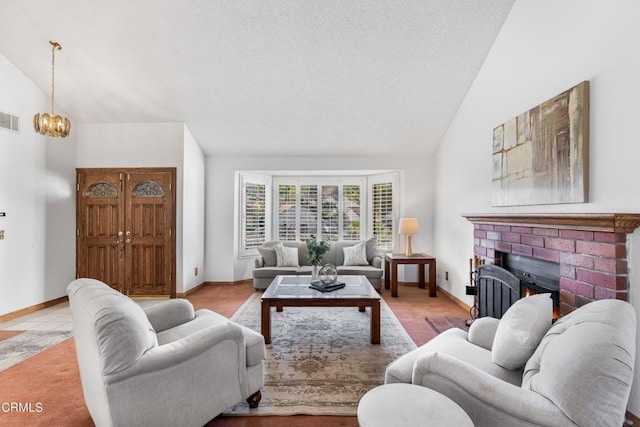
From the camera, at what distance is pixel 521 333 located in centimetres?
167

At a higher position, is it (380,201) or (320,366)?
(380,201)

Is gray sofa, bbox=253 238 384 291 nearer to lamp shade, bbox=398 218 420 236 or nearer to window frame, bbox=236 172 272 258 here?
window frame, bbox=236 172 272 258

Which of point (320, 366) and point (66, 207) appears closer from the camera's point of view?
point (320, 366)

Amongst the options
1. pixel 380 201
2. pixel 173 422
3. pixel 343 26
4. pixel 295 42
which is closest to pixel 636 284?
pixel 173 422

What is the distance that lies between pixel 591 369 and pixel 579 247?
4.47 feet

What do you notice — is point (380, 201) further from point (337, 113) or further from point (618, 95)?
point (618, 95)

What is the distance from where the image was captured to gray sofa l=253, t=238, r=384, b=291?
524 centimetres

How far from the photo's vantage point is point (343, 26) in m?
3.26

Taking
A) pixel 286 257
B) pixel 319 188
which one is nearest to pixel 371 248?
pixel 286 257

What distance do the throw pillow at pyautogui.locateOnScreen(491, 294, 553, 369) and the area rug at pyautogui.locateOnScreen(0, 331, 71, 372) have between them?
3930mm

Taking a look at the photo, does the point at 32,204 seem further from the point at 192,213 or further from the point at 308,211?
the point at 308,211

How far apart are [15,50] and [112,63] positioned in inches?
48.2

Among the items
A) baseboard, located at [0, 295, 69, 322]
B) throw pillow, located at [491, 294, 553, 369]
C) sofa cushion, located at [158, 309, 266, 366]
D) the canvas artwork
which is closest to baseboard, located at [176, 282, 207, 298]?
baseboard, located at [0, 295, 69, 322]

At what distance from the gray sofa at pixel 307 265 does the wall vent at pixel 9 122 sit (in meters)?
3.74
